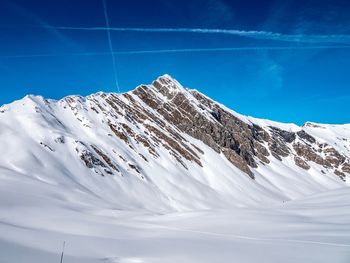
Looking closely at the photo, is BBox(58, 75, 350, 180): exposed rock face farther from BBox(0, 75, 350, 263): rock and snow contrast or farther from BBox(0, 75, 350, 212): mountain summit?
BBox(0, 75, 350, 263): rock and snow contrast

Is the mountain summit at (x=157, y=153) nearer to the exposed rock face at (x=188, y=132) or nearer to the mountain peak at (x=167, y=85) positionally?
the exposed rock face at (x=188, y=132)

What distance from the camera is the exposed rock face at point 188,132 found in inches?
3907

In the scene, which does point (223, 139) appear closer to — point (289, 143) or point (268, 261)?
point (289, 143)

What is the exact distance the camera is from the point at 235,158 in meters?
119

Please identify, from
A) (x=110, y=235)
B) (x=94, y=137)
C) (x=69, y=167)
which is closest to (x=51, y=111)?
(x=94, y=137)

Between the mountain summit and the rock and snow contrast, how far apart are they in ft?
1.26

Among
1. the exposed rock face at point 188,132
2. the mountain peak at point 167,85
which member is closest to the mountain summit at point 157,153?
the exposed rock face at point 188,132

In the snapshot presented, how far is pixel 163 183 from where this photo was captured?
81.5 m

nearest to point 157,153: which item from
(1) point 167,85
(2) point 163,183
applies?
(2) point 163,183

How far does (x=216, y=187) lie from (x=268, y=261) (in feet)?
285

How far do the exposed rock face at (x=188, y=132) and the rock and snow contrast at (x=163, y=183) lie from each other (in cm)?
50

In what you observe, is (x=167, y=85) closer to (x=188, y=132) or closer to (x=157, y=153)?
(x=188, y=132)

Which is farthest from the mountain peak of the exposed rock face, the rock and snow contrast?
the rock and snow contrast

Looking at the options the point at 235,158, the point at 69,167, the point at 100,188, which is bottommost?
the point at 100,188
